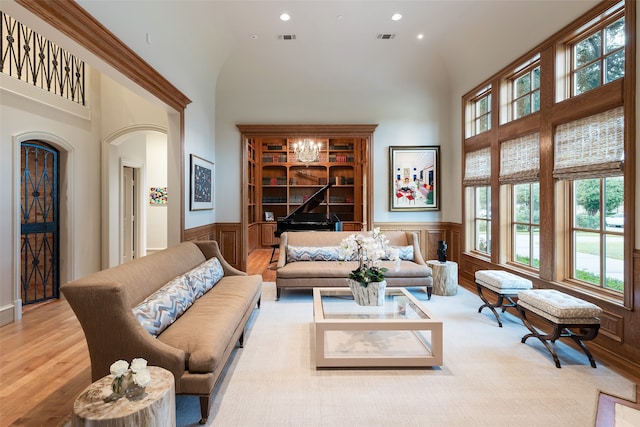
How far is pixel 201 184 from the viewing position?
5.22m

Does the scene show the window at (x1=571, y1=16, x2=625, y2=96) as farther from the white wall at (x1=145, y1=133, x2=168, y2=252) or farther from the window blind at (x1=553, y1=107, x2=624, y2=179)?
the white wall at (x1=145, y1=133, x2=168, y2=252)

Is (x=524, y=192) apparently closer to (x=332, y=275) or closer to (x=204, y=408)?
(x=332, y=275)

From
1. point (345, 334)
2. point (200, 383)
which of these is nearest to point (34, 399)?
point (200, 383)

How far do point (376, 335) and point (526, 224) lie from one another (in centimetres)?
261

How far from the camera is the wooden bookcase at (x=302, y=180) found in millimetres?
9242

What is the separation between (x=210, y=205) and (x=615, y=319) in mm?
5456

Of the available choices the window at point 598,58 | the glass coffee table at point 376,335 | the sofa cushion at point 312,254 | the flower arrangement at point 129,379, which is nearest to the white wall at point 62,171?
the sofa cushion at point 312,254

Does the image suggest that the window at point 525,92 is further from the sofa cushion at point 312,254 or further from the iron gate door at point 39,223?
the iron gate door at point 39,223

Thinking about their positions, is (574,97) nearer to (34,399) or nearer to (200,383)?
(200,383)

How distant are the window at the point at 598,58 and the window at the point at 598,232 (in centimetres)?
94

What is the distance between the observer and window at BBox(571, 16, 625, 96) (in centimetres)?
291

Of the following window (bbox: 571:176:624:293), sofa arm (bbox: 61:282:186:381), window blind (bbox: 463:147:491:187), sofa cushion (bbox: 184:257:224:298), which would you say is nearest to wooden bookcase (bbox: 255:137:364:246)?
window blind (bbox: 463:147:491:187)

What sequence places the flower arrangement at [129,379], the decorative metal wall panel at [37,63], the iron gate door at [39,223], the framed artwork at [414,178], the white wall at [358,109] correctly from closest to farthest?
the flower arrangement at [129,379]
the decorative metal wall panel at [37,63]
the iron gate door at [39,223]
the white wall at [358,109]
the framed artwork at [414,178]

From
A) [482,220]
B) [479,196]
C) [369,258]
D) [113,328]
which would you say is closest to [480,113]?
[479,196]
